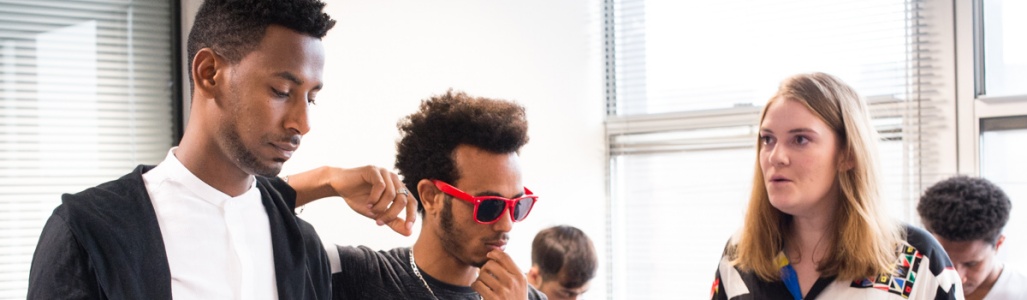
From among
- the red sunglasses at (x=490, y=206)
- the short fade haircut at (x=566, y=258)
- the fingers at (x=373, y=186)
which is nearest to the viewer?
the fingers at (x=373, y=186)

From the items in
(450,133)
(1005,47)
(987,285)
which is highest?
(1005,47)

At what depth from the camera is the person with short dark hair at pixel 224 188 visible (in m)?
1.33

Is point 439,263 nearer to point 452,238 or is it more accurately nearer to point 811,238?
point 452,238

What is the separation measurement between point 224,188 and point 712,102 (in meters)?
3.48

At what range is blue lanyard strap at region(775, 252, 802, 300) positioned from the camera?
7.20 ft

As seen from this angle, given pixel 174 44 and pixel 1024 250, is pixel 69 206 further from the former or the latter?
pixel 1024 250

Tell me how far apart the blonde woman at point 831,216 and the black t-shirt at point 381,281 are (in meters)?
0.62

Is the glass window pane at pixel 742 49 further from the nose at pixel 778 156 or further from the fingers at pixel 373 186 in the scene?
the fingers at pixel 373 186

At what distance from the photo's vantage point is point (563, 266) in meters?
3.09

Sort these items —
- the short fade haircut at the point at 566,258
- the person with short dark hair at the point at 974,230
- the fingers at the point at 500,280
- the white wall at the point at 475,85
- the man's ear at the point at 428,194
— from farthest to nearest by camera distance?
the white wall at the point at 475,85 < the person with short dark hair at the point at 974,230 < the short fade haircut at the point at 566,258 < the man's ear at the point at 428,194 < the fingers at the point at 500,280

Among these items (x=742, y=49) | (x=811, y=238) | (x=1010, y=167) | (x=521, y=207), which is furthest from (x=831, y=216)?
(x=742, y=49)

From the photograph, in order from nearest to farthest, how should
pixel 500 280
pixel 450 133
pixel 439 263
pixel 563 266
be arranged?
pixel 500 280 → pixel 439 263 → pixel 450 133 → pixel 563 266

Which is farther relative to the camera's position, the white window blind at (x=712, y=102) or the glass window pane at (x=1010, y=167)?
the white window blind at (x=712, y=102)

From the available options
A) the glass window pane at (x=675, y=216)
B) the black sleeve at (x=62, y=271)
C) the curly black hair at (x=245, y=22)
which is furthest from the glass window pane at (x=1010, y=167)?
the black sleeve at (x=62, y=271)
